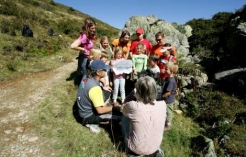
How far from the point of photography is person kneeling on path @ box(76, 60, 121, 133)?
5441mm

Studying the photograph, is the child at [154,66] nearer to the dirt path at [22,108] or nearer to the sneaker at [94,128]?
the sneaker at [94,128]

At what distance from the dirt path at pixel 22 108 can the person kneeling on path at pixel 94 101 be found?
134cm

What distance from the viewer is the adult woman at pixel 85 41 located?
7.36m

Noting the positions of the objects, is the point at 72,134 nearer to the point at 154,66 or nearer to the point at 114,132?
the point at 114,132

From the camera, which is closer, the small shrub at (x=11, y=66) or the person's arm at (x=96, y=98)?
the person's arm at (x=96, y=98)

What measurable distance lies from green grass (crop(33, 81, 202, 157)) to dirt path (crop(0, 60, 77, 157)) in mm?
290

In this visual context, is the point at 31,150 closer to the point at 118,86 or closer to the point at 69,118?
the point at 69,118

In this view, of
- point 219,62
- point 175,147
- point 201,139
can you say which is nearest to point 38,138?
point 175,147

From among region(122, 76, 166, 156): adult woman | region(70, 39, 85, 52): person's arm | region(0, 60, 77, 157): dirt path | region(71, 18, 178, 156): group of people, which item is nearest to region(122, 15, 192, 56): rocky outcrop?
region(71, 18, 178, 156): group of people

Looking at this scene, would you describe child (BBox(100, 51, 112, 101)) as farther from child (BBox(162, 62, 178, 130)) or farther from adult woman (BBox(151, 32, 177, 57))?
adult woman (BBox(151, 32, 177, 57))

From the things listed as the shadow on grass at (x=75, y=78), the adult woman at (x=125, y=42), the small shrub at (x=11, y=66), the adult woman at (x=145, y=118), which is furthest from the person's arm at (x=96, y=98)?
the small shrub at (x=11, y=66)

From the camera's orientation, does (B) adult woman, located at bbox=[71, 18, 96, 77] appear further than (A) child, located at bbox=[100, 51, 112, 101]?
Yes

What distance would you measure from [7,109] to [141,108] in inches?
178

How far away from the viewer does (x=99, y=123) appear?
6.13m
